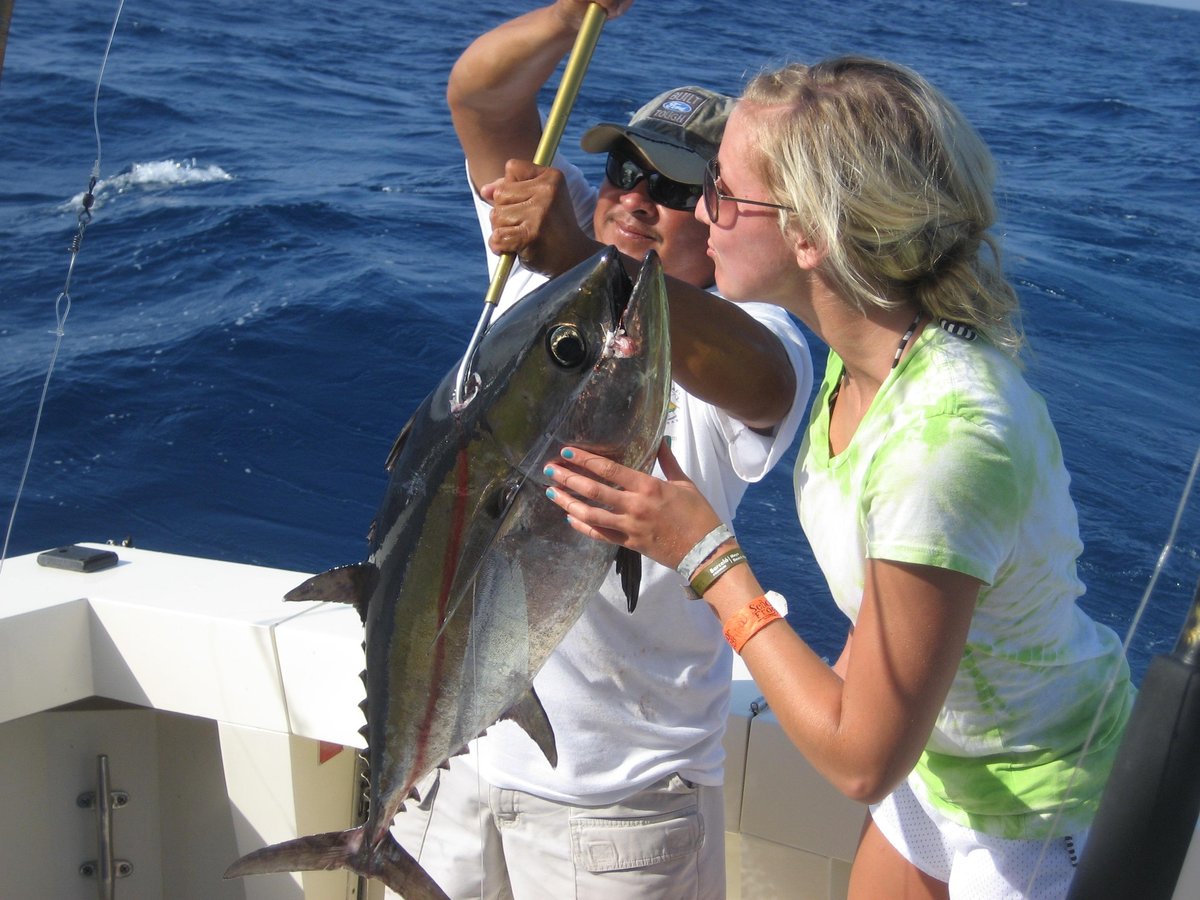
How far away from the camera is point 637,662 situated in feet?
6.74

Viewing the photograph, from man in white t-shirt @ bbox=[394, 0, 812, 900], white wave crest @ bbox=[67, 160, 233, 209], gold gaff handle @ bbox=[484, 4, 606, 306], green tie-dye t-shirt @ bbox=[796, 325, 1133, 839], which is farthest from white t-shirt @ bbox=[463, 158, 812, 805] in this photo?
white wave crest @ bbox=[67, 160, 233, 209]

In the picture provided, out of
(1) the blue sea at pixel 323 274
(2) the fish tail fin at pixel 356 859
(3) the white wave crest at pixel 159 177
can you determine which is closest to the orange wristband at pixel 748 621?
(2) the fish tail fin at pixel 356 859

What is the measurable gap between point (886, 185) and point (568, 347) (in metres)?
0.48

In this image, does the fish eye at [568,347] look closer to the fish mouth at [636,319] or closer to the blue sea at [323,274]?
the fish mouth at [636,319]

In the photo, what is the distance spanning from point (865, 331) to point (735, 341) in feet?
0.80

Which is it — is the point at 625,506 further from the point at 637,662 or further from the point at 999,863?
the point at 999,863

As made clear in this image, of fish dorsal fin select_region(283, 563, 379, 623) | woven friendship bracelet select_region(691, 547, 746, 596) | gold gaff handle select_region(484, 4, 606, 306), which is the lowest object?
fish dorsal fin select_region(283, 563, 379, 623)

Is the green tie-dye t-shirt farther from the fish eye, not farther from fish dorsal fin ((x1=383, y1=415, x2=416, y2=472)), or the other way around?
fish dorsal fin ((x1=383, y1=415, x2=416, y2=472))

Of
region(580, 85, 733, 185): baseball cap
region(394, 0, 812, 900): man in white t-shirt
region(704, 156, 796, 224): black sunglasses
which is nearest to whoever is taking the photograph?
region(704, 156, 796, 224): black sunglasses

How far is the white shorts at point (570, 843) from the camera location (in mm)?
2090

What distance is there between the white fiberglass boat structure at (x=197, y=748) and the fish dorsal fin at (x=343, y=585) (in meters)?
0.89

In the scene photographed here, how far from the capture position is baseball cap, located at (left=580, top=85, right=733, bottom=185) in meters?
2.23

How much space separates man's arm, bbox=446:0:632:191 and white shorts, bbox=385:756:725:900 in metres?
1.27

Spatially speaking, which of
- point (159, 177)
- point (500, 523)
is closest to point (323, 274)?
point (159, 177)
